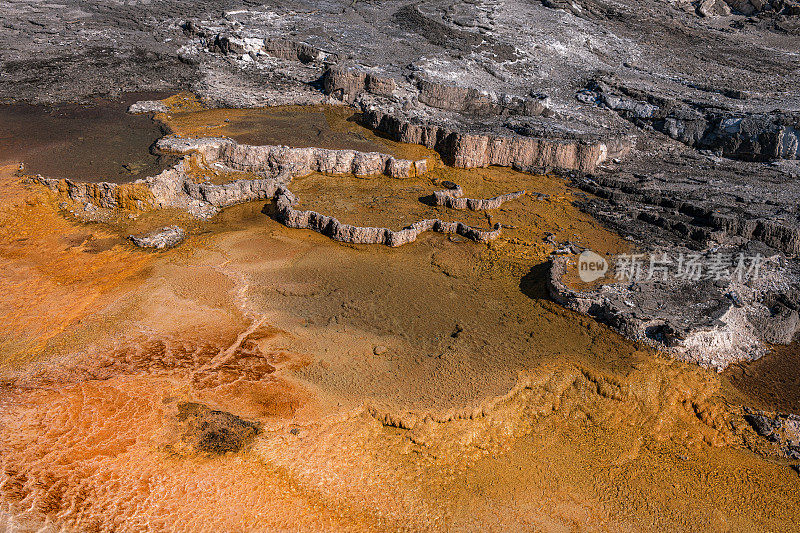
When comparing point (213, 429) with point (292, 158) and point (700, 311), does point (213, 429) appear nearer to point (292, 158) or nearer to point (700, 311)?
point (700, 311)

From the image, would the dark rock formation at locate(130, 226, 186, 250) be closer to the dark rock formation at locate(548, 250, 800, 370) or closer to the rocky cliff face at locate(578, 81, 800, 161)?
the dark rock formation at locate(548, 250, 800, 370)

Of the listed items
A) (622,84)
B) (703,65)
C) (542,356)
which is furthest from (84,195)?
(703,65)

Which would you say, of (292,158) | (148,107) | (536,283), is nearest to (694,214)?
(536,283)

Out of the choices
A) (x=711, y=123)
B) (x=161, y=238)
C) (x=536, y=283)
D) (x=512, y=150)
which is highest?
(x=711, y=123)

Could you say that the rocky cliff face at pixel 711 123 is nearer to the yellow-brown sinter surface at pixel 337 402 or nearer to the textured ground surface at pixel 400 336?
the textured ground surface at pixel 400 336

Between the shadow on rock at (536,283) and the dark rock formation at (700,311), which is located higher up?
the dark rock formation at (700,311)

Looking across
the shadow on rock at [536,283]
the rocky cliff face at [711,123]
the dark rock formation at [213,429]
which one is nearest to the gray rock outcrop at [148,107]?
the dark rock formation at [213,429]

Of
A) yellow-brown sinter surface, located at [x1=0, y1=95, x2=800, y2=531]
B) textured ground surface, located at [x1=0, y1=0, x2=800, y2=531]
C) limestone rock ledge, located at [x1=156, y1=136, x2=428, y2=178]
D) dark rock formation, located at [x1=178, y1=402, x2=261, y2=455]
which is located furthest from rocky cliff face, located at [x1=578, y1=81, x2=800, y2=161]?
dark rock formation, located at [x1=178, y1=402, x2=261, y2=455]

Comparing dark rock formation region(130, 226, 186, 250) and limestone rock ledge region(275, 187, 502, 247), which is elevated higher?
limestone rock ledge region(275, 187, 502, 247)

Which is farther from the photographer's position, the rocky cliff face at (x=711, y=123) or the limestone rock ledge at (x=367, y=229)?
the rocky cliff face at (x=711, y=123)
